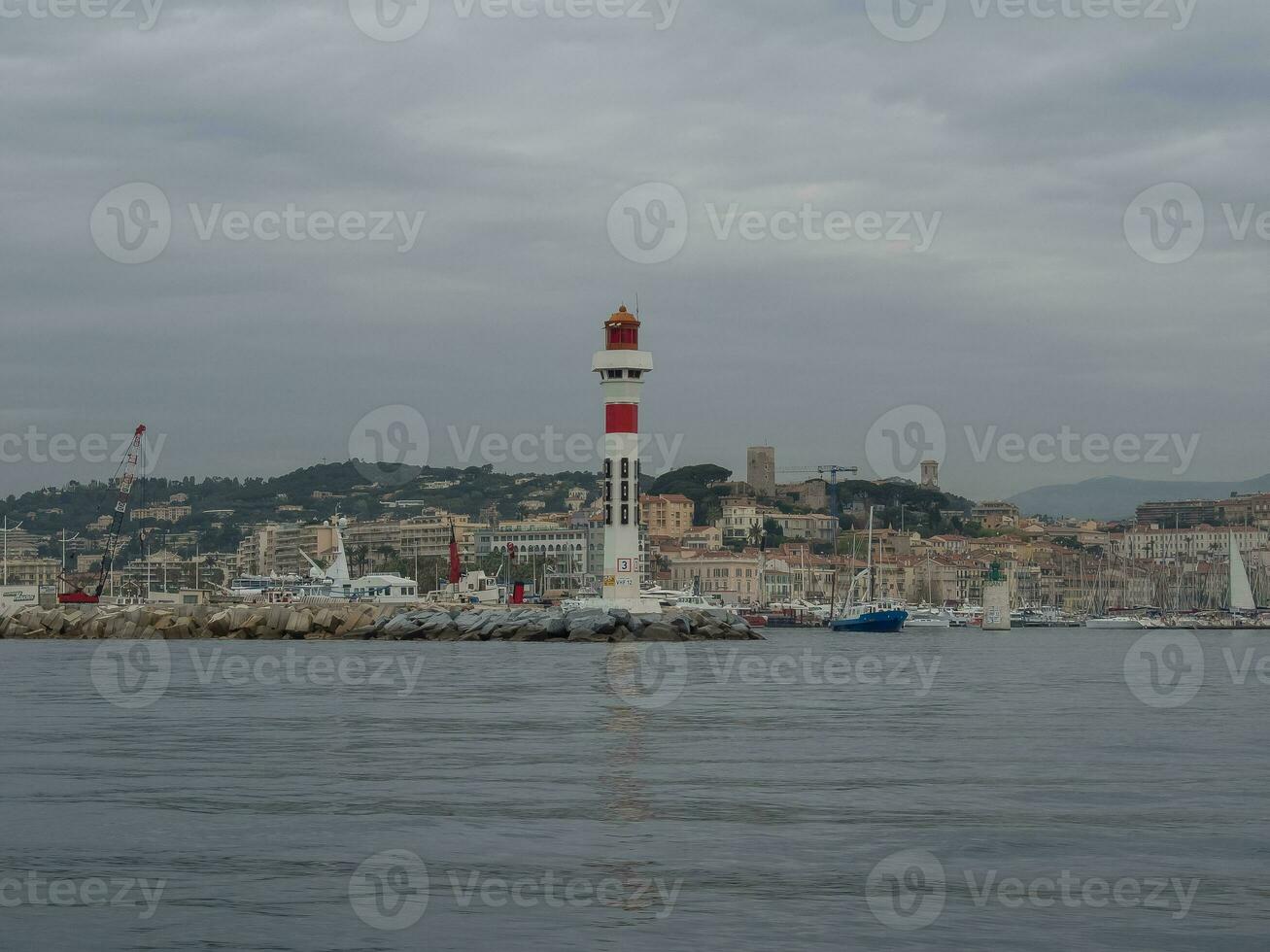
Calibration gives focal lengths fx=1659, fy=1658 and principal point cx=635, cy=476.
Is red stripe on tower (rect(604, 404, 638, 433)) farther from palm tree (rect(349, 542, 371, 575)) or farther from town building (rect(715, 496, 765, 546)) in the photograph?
town building (rect(715, 496, 765, 546))

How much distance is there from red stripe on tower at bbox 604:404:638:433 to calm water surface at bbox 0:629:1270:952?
40970mm

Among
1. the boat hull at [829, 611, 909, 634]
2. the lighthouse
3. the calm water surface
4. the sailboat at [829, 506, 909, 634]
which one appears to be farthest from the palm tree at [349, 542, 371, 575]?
the calm water surface

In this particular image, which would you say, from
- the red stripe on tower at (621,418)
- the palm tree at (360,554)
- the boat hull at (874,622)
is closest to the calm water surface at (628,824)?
the red stripe on tower at (621,418)

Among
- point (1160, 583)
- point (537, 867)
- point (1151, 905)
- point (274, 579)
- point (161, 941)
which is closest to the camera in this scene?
point (161, 941)

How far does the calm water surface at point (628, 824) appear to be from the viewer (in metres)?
10.6

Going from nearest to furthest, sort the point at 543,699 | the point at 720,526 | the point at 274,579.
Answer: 1. the point at 543,699
2. the point at 274,579
3. the point at 720,526

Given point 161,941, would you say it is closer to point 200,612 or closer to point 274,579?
point 200,612

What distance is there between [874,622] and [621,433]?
1471 inches

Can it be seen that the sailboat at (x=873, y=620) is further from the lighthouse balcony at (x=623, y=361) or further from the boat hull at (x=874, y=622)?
the lighthouse balcony at (x=623, y=361)

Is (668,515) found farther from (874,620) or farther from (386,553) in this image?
(874,620)

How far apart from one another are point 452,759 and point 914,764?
17.4 feet

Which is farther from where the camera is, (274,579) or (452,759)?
(274,579)

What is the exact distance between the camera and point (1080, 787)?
17031 mm

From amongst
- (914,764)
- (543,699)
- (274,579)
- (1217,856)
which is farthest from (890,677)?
(274,579)
